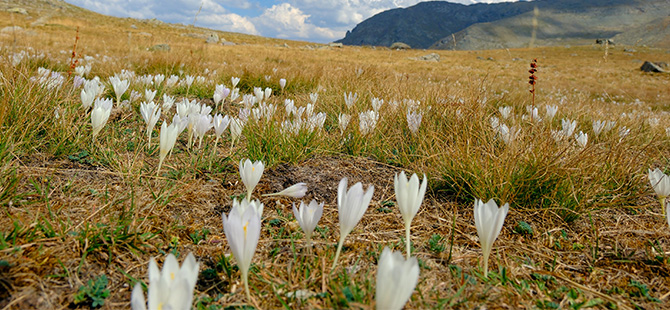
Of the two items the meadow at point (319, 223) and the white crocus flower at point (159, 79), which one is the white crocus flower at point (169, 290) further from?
the white crocus flower at point (159, 79)

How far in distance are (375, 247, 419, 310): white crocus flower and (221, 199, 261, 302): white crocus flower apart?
392 mm

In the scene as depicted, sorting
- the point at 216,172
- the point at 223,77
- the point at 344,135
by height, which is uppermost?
the point at 223,77

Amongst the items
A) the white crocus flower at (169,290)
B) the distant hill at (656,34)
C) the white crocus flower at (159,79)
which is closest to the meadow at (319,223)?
the white crocus flower at (169,290)

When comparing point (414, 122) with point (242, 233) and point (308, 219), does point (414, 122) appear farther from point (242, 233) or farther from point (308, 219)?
point (242, 233)

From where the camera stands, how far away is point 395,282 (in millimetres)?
779

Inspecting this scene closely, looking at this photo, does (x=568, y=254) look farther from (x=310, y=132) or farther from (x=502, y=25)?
(x=502, y=25)

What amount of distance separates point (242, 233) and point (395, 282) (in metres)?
0.45

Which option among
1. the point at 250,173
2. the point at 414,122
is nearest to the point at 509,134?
the point at 414,122

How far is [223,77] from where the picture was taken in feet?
18.9

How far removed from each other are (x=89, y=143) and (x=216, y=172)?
902 millimetres

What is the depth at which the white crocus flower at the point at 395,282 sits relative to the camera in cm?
77

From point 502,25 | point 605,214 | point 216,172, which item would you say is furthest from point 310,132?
point 502,25

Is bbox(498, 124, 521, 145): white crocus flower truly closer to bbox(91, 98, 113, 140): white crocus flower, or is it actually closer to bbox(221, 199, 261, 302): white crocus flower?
bbox(221, 199, 261, 302): white crocus flower

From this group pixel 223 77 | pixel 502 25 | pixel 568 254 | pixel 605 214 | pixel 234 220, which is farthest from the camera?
pixel 502 25
